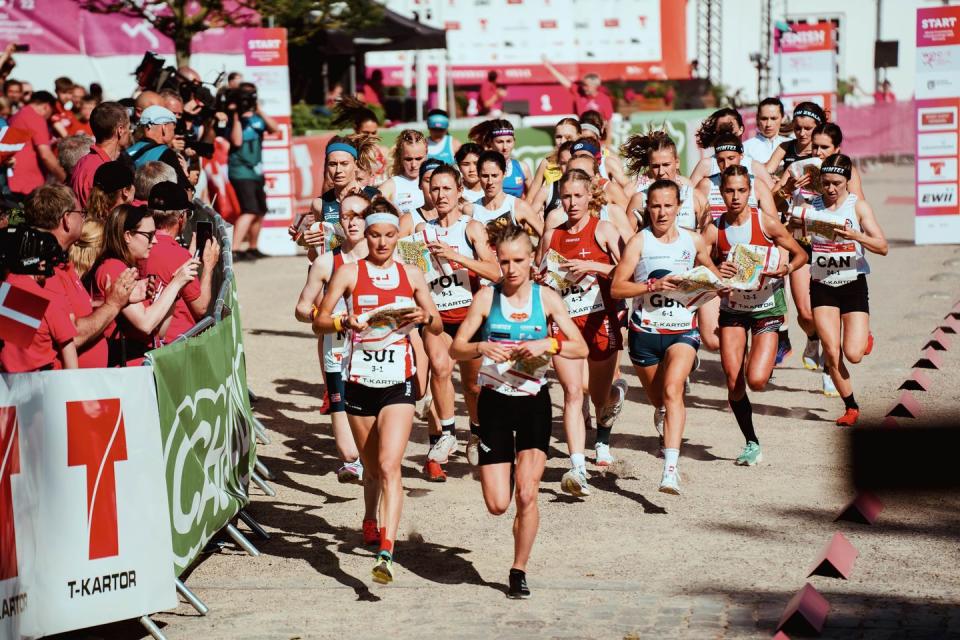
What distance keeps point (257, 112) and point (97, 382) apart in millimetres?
13261

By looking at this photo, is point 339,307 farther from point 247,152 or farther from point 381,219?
point 247,152

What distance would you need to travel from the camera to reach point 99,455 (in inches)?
216

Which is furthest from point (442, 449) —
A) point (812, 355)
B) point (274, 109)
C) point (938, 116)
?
point (938, 116)

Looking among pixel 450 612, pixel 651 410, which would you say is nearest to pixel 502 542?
pixel 450 612

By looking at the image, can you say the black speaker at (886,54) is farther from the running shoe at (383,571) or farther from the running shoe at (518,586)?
the running shoe at (383,571)

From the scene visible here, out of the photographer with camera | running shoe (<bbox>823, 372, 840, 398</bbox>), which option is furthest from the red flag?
the photographer with camera

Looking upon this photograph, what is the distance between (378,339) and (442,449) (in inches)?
94.7

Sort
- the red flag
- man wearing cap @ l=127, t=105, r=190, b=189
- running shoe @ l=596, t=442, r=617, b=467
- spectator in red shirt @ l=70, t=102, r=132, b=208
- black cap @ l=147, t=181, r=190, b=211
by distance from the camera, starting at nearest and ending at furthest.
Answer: the red flag, black cap @ l=147, t=181, r=190, b=211, running shoe @ l=596, t=442, r=617, b=467, spectator in red shirt @ l=70, t=102, r=132, b=208, man wearing cap @ l=127, t=105, r=190, b=189

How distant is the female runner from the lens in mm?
11141

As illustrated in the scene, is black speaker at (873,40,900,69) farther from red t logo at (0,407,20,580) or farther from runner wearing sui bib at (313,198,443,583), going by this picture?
red t logo at (0,407,20,580)

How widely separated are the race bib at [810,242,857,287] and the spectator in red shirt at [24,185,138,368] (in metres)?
5.28

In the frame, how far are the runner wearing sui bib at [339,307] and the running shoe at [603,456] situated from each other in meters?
1.62

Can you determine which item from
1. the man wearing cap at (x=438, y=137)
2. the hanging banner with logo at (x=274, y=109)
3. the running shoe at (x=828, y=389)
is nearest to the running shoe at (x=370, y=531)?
the running shoe at (x=828, y=389)

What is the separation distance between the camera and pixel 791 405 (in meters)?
10.7
